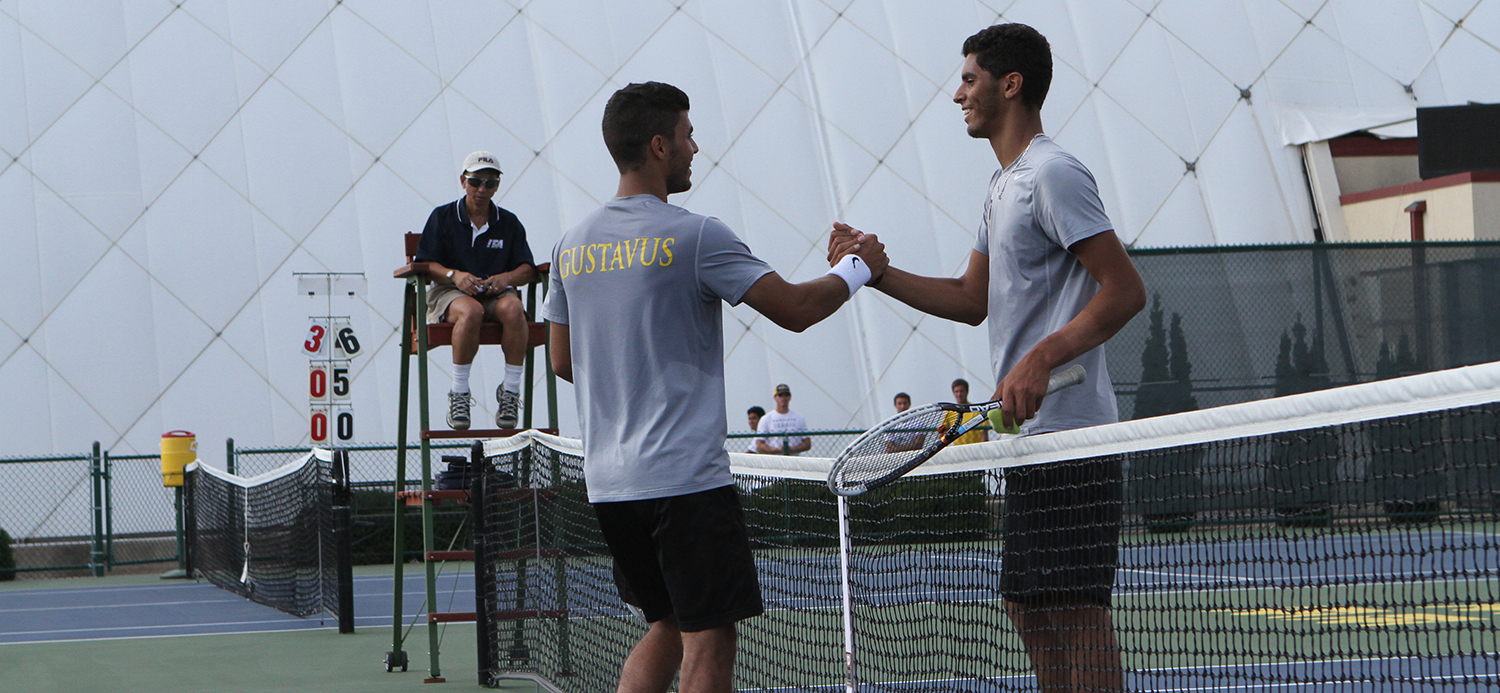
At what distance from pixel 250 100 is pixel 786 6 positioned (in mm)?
7337

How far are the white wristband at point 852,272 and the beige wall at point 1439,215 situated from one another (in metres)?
16.3

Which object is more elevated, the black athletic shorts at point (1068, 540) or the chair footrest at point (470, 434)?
the chair footrest at point (470, 434)

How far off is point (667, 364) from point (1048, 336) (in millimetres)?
866

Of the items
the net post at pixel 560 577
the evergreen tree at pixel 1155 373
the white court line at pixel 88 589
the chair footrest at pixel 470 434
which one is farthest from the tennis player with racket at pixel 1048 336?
the white court line at pixel 88 589

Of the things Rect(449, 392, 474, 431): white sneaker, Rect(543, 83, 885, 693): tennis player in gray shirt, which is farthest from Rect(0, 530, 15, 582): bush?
Rect(543, 83, 885, 693): tennis player in gray shirt

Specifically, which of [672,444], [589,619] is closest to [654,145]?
[672,444]

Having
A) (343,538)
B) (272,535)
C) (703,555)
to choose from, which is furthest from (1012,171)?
(272,535)

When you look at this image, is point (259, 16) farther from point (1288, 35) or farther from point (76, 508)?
point (1288, 35)

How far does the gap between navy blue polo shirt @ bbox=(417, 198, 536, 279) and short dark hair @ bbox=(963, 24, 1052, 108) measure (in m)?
4.34

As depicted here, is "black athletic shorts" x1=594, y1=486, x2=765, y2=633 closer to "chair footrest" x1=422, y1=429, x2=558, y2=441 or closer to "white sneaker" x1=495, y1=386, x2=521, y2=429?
"chair footrest" x1=422, y1=429, x2=558, y2=441

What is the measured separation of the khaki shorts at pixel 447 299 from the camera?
24.9ft

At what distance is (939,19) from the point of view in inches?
837

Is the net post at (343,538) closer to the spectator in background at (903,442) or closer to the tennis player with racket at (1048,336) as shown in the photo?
the spectator in background at (903,442)

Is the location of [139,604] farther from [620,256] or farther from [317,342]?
[620,256]
